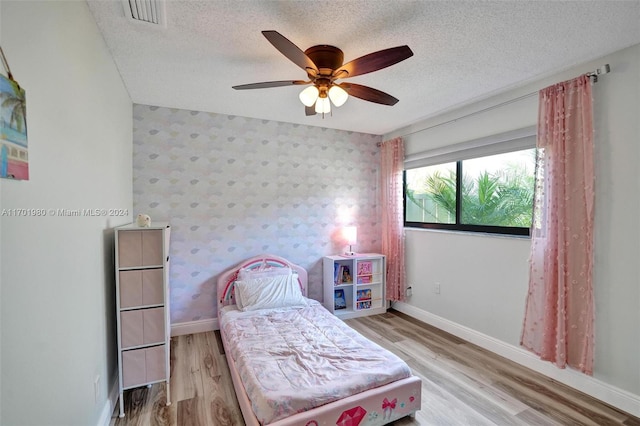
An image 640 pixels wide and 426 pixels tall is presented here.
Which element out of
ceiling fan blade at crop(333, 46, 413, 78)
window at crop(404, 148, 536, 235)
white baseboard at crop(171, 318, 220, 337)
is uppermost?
ceiling fan blade at crop(333, 46, 413, 78)

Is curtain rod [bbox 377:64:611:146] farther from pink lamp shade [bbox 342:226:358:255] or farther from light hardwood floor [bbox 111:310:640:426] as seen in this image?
light hardwood floor [bbox 111:310:640:426]

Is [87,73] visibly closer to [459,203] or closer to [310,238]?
[310,238]

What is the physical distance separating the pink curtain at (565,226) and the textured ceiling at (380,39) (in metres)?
0.37

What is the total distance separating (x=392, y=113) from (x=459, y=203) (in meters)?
1.30

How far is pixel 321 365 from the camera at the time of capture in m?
2.03

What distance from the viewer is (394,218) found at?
4.01m

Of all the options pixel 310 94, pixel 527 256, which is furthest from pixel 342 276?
pixel 310 94

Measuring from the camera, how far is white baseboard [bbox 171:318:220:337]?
3.25 m

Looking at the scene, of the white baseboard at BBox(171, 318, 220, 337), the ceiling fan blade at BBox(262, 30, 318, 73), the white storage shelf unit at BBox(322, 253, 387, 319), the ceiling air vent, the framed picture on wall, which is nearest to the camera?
the framed picture on wall

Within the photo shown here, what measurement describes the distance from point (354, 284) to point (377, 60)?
2.79 meters

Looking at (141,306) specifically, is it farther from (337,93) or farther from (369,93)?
(369,93)

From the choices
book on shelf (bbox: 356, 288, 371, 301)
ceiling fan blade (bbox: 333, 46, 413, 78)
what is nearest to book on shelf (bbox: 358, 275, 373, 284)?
book on shelf (bbox: 356, 288, 371, 301)

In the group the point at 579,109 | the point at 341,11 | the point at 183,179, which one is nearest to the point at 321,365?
the point at 341,11

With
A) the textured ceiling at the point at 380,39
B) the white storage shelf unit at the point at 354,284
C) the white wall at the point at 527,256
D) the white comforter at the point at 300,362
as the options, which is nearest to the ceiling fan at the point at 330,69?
the textured ceiling at the point at 380,39
